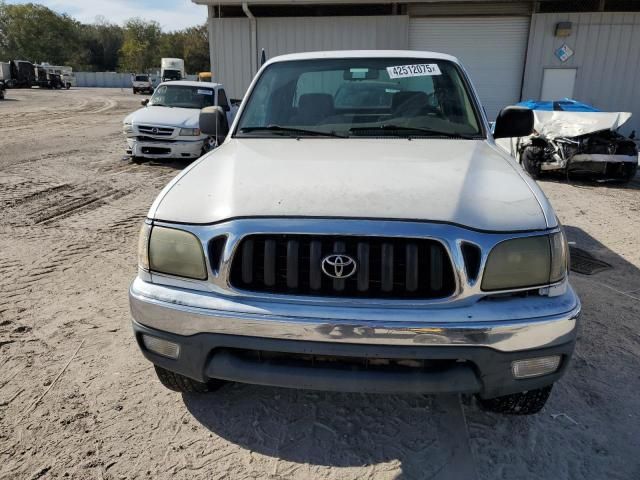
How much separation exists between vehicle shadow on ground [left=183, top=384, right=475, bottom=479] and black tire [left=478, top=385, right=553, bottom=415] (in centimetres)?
19

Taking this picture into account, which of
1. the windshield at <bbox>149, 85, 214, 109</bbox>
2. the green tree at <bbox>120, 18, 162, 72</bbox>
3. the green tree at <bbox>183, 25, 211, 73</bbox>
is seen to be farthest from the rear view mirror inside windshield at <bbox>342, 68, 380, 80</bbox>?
the green tree at <bbox>120, 18, 162, 72</bbox>

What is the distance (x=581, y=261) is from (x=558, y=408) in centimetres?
264

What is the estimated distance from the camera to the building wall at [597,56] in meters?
12.3

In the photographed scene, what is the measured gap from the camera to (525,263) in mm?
1970

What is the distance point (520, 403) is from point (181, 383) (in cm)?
165

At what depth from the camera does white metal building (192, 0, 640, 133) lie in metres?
12.4

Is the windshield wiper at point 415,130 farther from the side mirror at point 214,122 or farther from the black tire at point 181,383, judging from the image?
the black tire at point 181,383

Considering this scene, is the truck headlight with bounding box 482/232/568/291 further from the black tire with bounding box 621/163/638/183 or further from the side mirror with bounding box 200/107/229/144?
the black tire with bounding box 621/163/638/183

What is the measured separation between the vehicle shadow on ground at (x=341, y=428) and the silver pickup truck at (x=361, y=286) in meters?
0.37

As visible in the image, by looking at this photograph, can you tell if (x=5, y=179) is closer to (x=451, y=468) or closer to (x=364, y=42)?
(x=451, y=468)

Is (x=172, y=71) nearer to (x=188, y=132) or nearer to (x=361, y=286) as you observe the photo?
(x=188, y=132)

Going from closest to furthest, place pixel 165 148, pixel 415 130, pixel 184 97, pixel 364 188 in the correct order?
pixel 364 188 → pixel 415 130 → pixel 165 148 → pixel 184 97

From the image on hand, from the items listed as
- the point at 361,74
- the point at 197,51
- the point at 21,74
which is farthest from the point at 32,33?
the point at 361,74

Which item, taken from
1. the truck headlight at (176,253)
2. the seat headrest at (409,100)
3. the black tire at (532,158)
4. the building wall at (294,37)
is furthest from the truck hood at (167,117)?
the truck headlight at (176,253)
